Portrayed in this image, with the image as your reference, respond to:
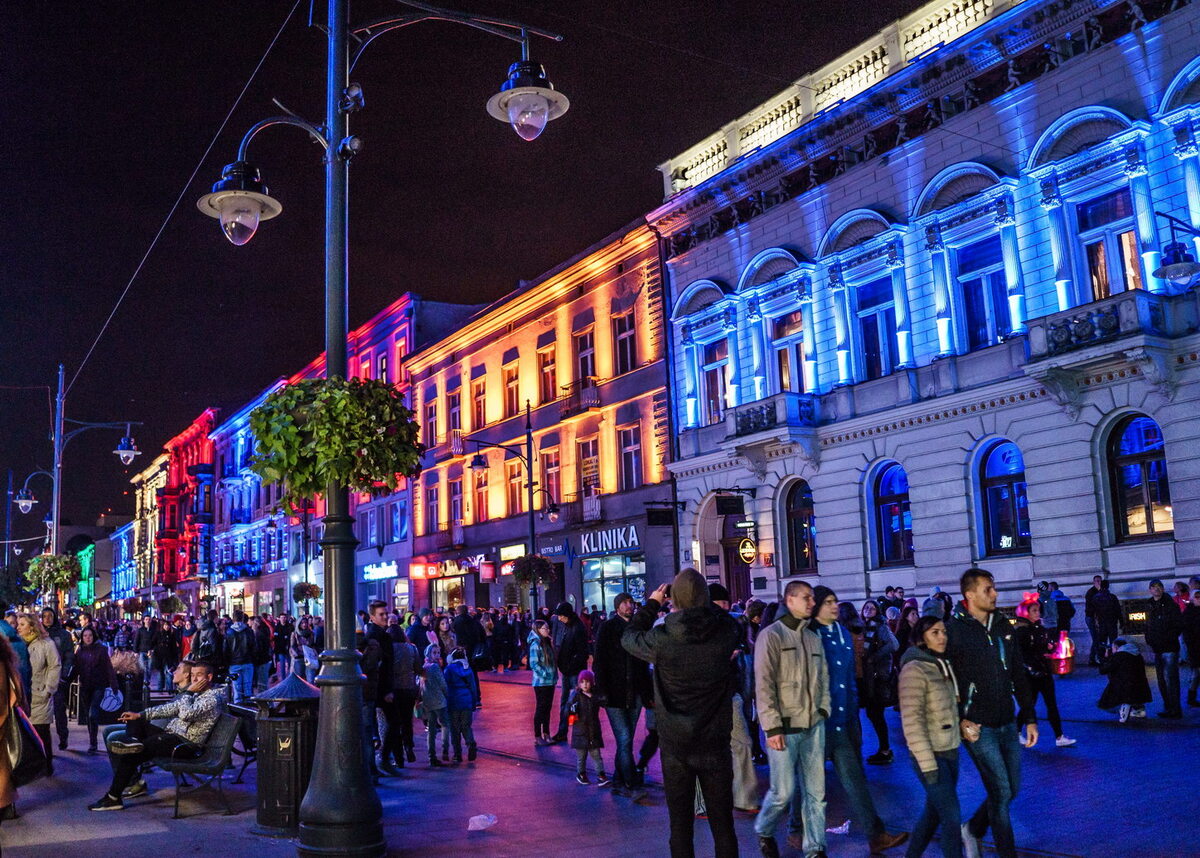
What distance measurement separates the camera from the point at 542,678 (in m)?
15.5

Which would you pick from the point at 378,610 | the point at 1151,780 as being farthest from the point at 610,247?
the point at 1151,780

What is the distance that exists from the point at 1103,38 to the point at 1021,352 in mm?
6255

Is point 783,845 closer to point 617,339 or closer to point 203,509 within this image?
point 617,339

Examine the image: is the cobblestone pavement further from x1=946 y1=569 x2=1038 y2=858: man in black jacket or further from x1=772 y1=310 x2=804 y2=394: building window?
x1=772 y1=310 x2=804 y2=394: building window

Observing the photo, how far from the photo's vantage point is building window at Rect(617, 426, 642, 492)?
3462 centimetres

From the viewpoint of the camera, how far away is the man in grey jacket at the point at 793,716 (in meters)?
7.51

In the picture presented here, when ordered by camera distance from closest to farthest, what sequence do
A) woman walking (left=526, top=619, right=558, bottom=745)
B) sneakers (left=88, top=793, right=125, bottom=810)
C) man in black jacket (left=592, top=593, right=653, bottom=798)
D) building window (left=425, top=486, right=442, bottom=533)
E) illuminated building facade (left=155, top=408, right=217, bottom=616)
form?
man in black jacket (left=592, top=593, right=653, bottom=798), sneakers (left=88, top=793, right=125, bottom=810), woman walking (left=526, top=619, right=558, bottom=745), building window (left=425, top=486, right=442, bottom=533), illuminated building facade (left=155, top=408, right=217, bottom=616)

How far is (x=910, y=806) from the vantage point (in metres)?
9.51

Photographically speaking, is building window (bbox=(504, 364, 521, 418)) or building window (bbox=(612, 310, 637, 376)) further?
building window (bbox=(504, 364, 521, 418))

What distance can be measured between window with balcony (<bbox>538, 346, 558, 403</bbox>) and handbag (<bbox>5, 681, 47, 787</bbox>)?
32.9 metres

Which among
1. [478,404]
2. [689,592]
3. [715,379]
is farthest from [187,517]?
[689,592]

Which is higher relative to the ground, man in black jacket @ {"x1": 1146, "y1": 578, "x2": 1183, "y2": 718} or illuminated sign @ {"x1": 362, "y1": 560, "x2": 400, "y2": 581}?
illuminated sign @ {"x1": 362, "y1": 560, "x2": 400, "y2": 581}

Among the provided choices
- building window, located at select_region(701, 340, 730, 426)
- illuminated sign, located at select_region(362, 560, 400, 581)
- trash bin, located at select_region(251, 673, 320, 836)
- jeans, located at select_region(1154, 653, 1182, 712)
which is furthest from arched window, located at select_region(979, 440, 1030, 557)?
illuminated sign, located at select_region(362, 560, 400, 581)

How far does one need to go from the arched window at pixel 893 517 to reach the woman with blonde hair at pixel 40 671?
1837 cm
